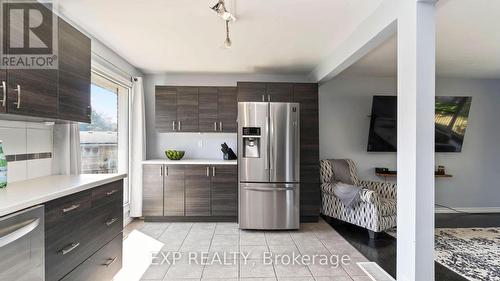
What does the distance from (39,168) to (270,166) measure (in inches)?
99.1

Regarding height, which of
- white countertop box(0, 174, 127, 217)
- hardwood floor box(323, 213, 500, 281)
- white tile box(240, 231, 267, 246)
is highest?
white countertop box(0, 174, 127, 217)

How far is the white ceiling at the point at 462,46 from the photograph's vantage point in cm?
229

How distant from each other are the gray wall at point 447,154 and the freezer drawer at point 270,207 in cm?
140

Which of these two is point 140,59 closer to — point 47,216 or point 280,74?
point 280,74

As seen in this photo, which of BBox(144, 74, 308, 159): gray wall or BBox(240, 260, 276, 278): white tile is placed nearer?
BBox(240, 260, 276, 278): white tile

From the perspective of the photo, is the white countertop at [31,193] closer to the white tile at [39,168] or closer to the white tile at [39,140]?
the white tile at [39,168]

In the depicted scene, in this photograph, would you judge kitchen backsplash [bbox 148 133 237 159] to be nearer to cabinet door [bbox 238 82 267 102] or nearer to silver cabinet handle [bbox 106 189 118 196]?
cabinet door [bbox 238 82 267 102]

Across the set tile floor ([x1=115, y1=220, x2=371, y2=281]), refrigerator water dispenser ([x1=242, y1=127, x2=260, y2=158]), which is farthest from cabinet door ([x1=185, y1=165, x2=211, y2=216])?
refrigerator water dispenser ([x1=242, y1=127, x2=260, y2=158])

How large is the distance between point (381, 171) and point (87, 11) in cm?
475

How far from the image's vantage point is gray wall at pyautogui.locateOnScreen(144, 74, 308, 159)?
4.50 metres

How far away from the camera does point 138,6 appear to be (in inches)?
87.1

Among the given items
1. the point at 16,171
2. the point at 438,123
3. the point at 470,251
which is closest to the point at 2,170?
the point at 16,171

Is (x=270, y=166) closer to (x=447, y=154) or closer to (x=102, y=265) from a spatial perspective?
(x=102, y=265)

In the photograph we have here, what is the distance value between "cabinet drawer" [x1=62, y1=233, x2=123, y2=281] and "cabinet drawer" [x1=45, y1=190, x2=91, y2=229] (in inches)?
14.3
